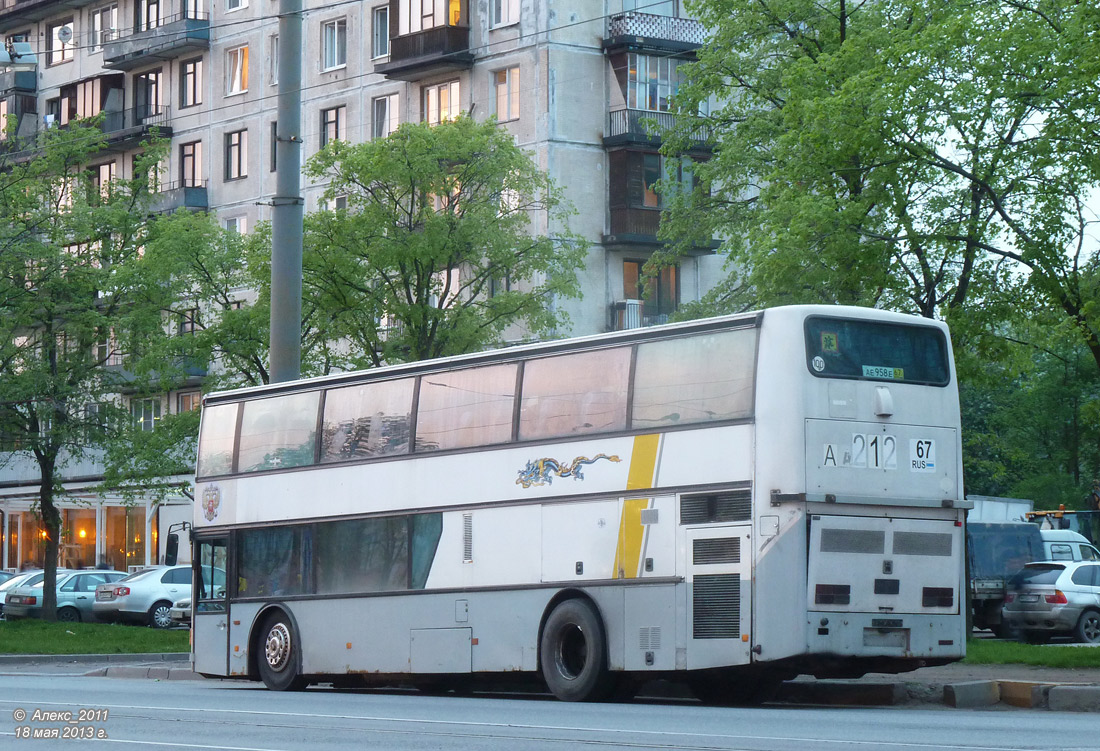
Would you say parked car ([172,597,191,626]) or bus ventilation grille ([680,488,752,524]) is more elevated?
bus ventilation grille ([680,488,752,524])

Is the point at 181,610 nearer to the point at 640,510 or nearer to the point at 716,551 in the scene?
the point at 640,510

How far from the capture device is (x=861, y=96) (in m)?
25.0

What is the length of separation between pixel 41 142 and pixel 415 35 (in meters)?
17.2

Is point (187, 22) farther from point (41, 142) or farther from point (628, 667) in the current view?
point (628, 667)

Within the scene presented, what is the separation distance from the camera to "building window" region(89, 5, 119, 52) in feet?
228

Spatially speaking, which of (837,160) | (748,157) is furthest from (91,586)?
(837,160)

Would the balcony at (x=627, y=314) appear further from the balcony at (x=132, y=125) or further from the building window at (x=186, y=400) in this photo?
the balcony at (x=132, y=125)

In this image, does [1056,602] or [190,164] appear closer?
[1056,602]

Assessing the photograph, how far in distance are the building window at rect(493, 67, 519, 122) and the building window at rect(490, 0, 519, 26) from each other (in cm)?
146

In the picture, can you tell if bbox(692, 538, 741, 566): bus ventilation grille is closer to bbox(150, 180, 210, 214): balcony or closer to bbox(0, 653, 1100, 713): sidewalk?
bbox(0, 653, 1100, 713): sidewalk

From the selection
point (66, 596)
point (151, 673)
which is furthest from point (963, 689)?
point (66, 596)

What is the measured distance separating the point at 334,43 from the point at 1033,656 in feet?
140

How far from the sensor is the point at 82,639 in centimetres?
3547

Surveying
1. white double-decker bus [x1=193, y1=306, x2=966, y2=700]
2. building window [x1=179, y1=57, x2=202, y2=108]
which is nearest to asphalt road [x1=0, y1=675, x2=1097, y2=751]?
white double-decker bus [x1=193, y1=306, x2=966, y2=700]
